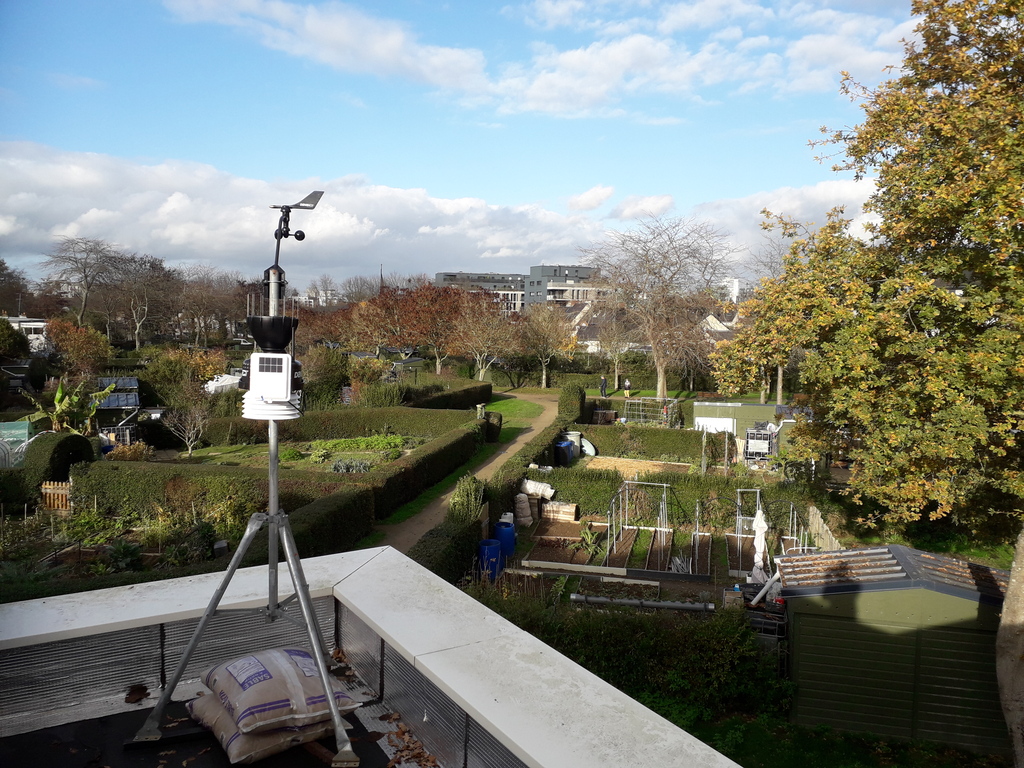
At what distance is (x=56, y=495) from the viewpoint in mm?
14234

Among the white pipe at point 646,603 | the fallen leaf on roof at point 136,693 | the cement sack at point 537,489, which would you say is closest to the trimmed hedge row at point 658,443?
the cement sack at point 537,489

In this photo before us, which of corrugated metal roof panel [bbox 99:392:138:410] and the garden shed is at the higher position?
corrugated metal roof panel [bbox 99:392:138:410]

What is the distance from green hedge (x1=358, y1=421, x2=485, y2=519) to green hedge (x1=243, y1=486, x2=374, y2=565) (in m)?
0.86

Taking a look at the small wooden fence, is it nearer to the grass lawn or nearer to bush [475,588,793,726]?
bush [475,588,793,726]

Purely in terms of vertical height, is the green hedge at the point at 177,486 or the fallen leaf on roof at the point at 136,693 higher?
the fallen leaf on roof at the point at 136,693

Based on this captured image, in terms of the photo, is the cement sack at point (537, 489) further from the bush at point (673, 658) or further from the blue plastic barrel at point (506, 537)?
the bush at point (673, 658)

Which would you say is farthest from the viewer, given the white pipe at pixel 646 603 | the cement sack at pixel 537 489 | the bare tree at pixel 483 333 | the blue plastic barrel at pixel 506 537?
the bare tree at pixel 483 333

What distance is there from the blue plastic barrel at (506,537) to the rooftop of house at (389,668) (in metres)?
9.55

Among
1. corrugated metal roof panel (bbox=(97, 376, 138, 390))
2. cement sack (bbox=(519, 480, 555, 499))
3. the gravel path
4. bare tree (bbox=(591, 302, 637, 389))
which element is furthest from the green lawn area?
corrugated metal roof panel (bbox=(97, 376, 138, 390))

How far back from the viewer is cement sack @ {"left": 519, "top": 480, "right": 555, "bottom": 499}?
15594 mm

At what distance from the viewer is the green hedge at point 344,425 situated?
20.8 metres

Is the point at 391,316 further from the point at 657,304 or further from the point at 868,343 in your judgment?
the point at 868,343

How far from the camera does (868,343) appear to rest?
8836 mm

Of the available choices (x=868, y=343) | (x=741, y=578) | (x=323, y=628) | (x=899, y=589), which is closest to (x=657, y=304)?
(x=741, y=578)
